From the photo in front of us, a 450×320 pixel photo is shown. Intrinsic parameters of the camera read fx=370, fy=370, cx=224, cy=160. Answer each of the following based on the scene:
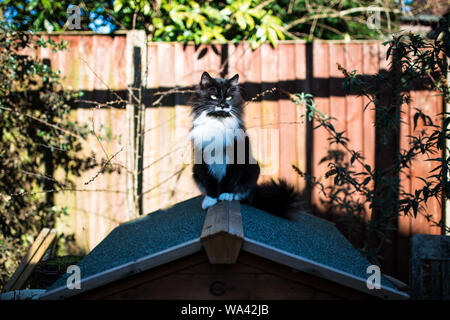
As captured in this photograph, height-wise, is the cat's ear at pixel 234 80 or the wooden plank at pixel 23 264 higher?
the cat's ear at pixel 234 80

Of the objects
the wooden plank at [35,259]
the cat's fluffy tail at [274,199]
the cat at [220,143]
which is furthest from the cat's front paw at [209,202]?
the wooden plank at [35,259]

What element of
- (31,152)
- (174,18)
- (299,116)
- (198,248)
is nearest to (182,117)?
(174,18)

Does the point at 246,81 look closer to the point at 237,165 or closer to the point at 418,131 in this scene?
the point at 237,165

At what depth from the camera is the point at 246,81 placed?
124 inches

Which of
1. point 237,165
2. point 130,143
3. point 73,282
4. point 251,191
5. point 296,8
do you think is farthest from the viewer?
point 296,8

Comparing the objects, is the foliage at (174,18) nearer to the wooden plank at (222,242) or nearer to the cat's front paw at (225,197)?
the cat's front paw at (225,197)

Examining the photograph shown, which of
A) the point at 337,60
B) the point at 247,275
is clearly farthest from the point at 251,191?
the point at 337,60

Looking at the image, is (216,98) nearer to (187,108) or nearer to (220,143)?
(220,143)

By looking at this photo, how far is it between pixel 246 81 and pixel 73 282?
2224mm

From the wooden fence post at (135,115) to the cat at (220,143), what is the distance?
85 cm

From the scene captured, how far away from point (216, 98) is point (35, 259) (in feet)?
4.89

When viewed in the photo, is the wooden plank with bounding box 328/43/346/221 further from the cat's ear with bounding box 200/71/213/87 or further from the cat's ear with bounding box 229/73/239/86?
the cat's ear with bounding box 200/71/213/87

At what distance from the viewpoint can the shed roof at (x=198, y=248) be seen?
1369 mm

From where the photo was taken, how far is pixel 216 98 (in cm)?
216
